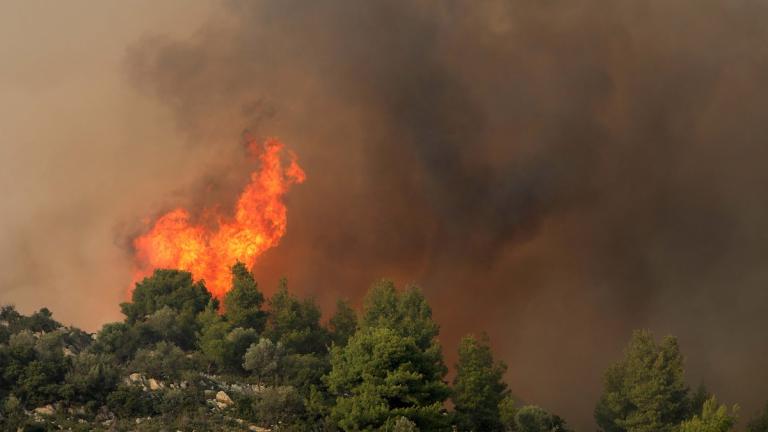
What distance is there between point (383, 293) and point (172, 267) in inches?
1239

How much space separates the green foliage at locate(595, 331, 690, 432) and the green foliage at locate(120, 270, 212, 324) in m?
42.6

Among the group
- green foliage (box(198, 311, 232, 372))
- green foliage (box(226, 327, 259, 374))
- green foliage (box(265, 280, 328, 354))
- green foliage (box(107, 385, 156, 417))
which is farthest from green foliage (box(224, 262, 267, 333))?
green foliage (box(107, 385, 156, 417))

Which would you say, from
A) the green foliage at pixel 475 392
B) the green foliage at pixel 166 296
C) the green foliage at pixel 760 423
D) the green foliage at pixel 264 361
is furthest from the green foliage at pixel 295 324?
the green foliage at pixel 760 423

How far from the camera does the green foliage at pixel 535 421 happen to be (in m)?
74.8

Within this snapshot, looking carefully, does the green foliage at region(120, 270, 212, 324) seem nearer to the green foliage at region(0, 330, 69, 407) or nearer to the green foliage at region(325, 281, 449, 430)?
the green foliage at region(0, 330, 69, 407)

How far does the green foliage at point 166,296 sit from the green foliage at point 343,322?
46.1 ft

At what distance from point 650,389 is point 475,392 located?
54.8ft

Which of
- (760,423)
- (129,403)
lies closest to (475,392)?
(129,403)

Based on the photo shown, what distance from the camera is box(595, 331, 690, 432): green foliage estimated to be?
7450 cm

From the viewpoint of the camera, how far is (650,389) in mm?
74562

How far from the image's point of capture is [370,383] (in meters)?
56.6

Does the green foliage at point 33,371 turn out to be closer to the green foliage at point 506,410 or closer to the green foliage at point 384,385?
the green foliage at point 384,385

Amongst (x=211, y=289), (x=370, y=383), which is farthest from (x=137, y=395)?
(x=211, y=289)

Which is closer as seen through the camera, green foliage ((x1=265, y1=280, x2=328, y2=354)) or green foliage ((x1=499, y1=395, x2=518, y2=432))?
green foliage ((x1=499, y1=395, x2=518, y2=432))
